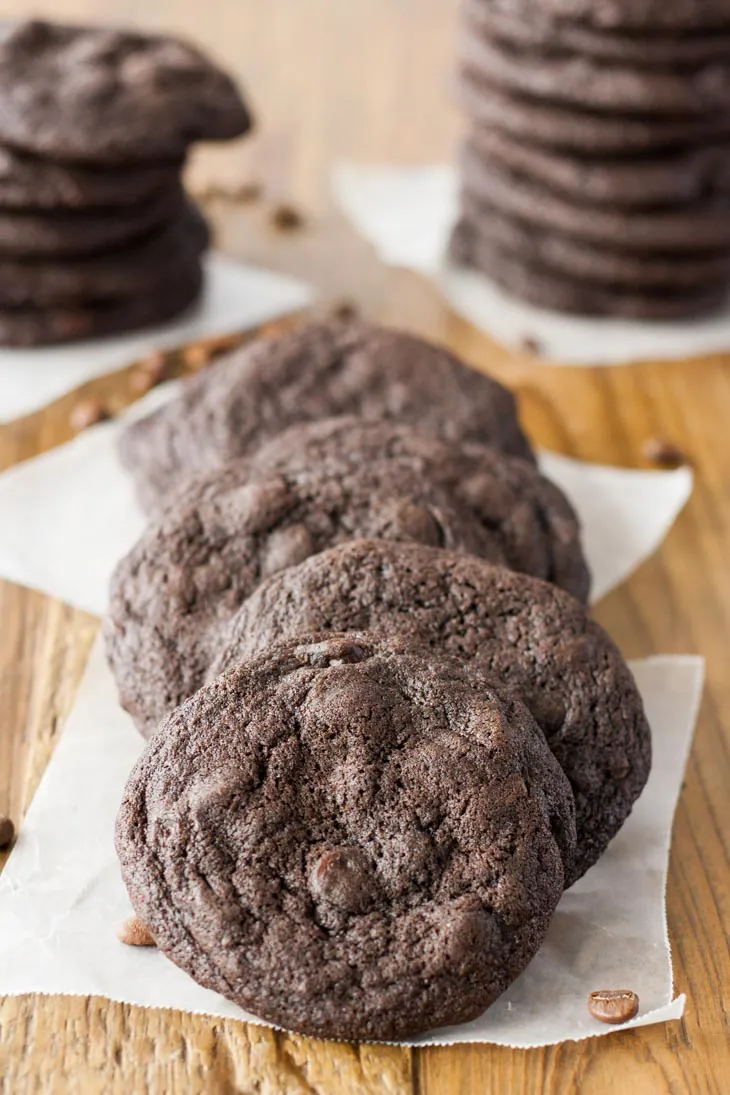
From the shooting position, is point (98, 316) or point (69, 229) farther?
point (98, 316)

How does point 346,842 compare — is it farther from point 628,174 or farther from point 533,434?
point 628,174

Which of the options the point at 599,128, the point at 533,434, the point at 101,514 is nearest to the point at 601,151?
the point at 599,128

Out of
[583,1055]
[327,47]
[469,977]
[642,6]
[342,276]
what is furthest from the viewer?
[327,47]

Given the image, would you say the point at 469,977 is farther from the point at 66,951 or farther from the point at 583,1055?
the point at 66,951

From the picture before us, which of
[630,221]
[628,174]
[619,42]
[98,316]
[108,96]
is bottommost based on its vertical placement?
[98,316]

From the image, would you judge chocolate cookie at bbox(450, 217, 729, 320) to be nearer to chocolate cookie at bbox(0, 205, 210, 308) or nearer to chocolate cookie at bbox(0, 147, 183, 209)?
chocolate cookie at bbox(0, 205, 210, 308)

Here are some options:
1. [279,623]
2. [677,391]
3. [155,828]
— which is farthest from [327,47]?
[155,828]

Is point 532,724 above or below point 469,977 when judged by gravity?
above
